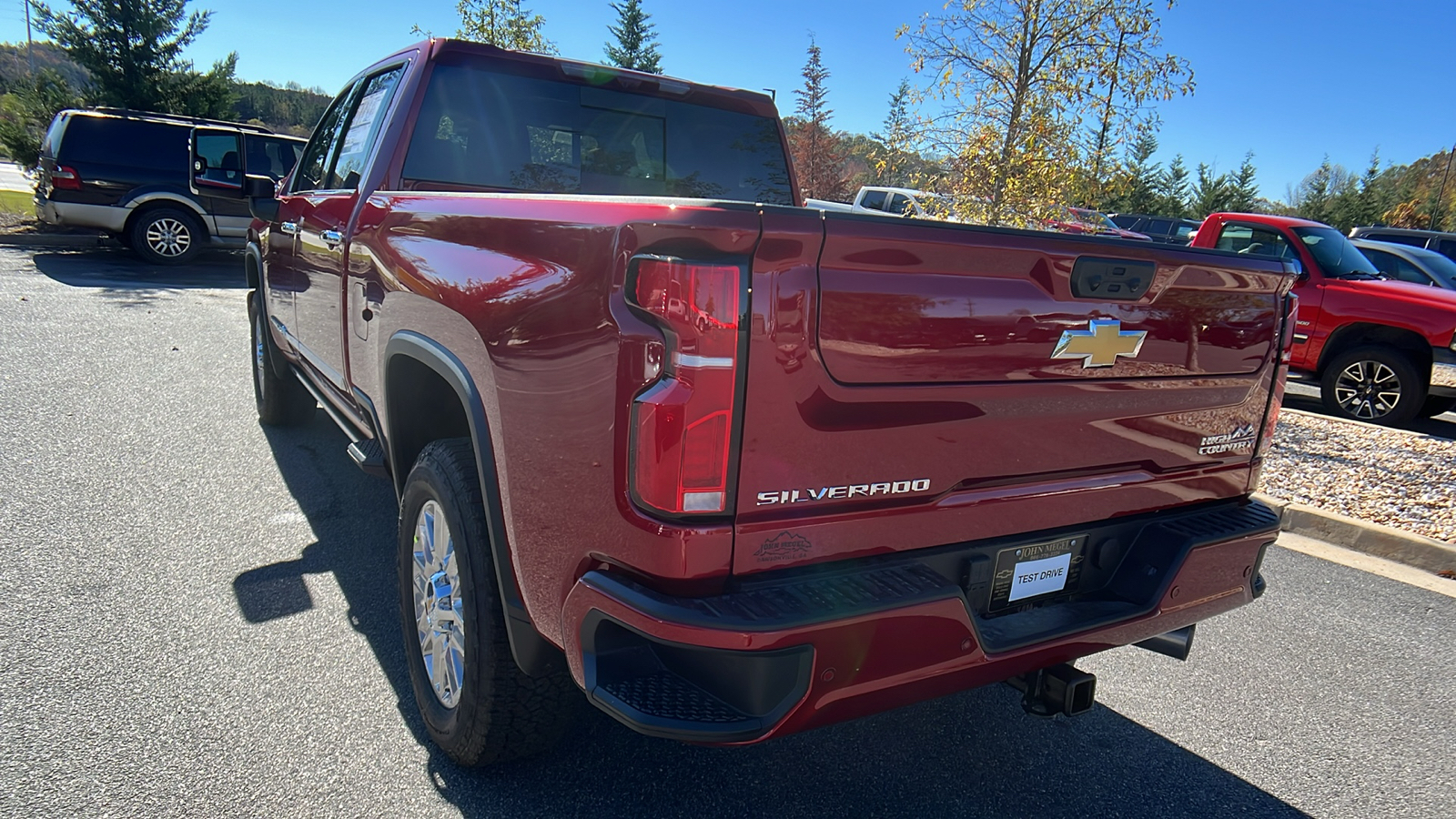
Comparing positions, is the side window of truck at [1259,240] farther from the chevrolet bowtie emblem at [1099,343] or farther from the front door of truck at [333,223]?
the front door of truck at [333,223]

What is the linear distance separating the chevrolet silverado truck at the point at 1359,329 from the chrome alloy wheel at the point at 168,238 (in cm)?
1385

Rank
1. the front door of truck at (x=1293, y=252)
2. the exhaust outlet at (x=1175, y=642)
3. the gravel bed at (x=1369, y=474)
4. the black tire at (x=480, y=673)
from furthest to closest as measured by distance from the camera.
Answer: the front door of truck at (x=1293, y=252) → the gravel bed at (x=1369, y=474) → the exhaust outlet at (x=1175, y=642) → the black tire at (x=480, y=673)

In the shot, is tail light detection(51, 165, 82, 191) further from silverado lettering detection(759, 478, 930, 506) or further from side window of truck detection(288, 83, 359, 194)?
silverado lettering detection(759, 478, 930, 506)

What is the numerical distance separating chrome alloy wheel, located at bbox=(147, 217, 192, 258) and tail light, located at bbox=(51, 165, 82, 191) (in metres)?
1.03

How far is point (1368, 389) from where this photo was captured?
8445mm

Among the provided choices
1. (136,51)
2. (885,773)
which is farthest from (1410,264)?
(136,51)

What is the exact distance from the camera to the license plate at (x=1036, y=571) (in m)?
2.15

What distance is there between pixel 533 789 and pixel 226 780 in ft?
2.72

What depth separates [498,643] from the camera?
88.3 inches

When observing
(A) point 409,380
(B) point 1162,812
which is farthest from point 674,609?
(B) point 1162,812

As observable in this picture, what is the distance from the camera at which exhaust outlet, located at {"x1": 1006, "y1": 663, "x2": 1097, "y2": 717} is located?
2299mm

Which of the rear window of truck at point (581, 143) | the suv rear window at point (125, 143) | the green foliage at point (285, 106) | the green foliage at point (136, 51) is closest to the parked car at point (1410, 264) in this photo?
the rear window of truck at point (581, 143)

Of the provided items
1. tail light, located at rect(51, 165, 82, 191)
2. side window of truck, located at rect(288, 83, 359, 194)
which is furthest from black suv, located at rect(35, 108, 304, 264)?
side window of truck, located at rect(288, 83, 359, 194)

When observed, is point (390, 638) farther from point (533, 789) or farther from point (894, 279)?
point (894, 279)
